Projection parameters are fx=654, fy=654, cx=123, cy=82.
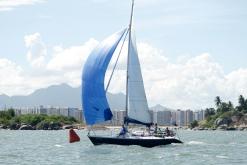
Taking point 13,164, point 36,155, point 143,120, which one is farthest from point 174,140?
point 13,164

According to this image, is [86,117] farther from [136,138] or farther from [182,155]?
[182,155]

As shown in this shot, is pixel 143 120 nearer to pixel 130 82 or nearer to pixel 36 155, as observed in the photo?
pixel 130 82

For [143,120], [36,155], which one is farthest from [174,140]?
[36,155]

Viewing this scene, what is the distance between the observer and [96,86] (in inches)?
2623

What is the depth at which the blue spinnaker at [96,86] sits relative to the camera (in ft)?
218

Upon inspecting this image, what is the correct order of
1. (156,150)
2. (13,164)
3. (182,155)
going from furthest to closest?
(156,150)
(182,155)
(13,164)

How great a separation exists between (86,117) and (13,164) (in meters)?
16.7

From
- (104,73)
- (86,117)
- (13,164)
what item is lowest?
(13,164)

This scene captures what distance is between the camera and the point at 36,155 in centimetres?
6116

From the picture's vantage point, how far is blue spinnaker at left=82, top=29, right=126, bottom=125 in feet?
218

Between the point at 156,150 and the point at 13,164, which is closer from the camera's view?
the point at 13,164

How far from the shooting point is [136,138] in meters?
66.8

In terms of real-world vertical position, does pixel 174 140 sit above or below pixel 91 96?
below

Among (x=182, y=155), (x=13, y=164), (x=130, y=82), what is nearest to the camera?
(x=13, y=164)
